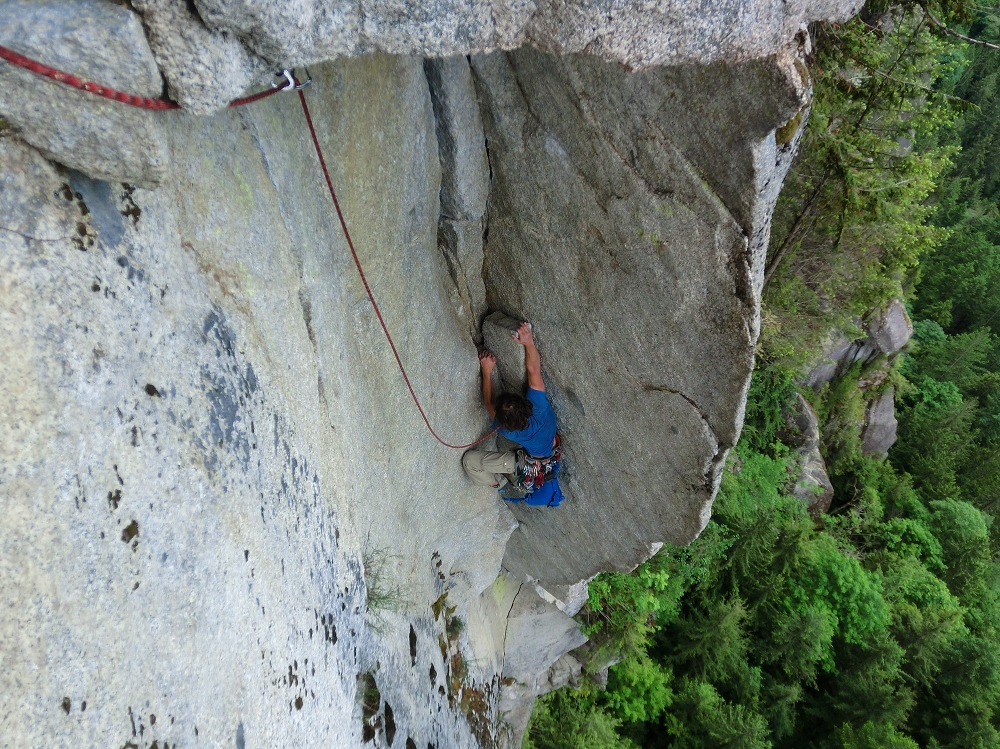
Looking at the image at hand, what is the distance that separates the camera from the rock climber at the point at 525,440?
5051 millimetres

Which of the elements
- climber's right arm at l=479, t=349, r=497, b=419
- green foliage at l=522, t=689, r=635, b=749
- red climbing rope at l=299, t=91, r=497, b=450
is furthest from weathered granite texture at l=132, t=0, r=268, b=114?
green foliage at l=522, t=689, r=635, b=749

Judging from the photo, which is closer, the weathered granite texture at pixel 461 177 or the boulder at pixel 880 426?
the weathered granite texture at pixel 461 177

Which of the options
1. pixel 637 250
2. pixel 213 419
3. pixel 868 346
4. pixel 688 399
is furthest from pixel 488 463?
pixel 868 346

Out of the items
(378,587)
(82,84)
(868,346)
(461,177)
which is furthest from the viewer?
(868,346)

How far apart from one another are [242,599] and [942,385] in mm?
21217

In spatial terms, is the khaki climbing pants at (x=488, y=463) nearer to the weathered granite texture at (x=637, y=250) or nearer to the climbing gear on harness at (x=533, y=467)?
the climbing gear on harness at (x=533, y=467)

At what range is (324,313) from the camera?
11.1ft

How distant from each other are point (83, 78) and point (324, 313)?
5.95ft

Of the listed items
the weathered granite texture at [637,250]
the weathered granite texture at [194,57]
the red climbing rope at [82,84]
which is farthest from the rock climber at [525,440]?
the red climbing rope at [82,84]

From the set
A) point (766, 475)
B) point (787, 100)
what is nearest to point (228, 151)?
point (787, 100)

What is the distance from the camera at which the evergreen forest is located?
611 centimetres

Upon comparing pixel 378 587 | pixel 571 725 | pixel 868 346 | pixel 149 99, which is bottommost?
pixel 571 725

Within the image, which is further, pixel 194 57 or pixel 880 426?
pixel 880 426

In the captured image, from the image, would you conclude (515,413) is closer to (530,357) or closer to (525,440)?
(525,440)
